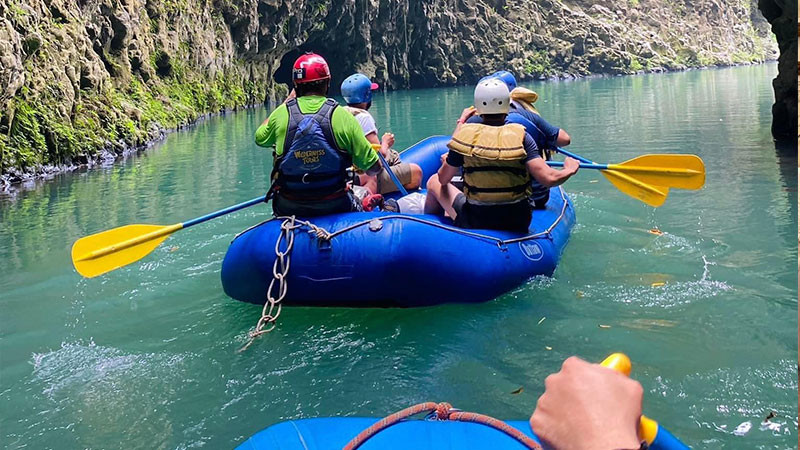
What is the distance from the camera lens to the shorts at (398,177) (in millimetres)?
6309

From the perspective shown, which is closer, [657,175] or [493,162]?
[493,162]

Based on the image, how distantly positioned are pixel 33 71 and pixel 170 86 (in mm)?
9733

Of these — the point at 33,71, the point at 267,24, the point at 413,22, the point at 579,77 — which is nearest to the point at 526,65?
the point at 579,77

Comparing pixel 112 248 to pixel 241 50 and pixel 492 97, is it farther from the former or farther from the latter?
pixel 241 50

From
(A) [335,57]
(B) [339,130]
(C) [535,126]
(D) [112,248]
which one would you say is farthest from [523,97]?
(A) [335,57]

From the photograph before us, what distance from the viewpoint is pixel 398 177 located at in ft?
21.2

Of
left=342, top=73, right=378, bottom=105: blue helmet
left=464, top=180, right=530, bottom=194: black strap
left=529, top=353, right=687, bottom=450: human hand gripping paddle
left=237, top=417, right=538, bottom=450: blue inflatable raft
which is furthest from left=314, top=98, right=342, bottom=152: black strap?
left=529, top=353, right=687, bottom=450: human hand gripping paddle

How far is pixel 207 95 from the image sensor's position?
24.9 meters

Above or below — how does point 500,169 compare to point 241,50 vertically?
below

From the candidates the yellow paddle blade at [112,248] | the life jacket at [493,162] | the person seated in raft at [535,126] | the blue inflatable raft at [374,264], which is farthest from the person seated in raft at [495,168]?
the yellow paddle blade at [112,248]

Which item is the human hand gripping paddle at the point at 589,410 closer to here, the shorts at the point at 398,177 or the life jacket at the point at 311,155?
the life jacket at the point at 311,155

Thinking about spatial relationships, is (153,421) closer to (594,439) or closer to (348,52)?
(594,439)

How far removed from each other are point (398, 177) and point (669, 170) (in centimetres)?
234

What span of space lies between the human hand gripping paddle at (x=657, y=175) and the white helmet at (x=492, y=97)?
4.43 feet
